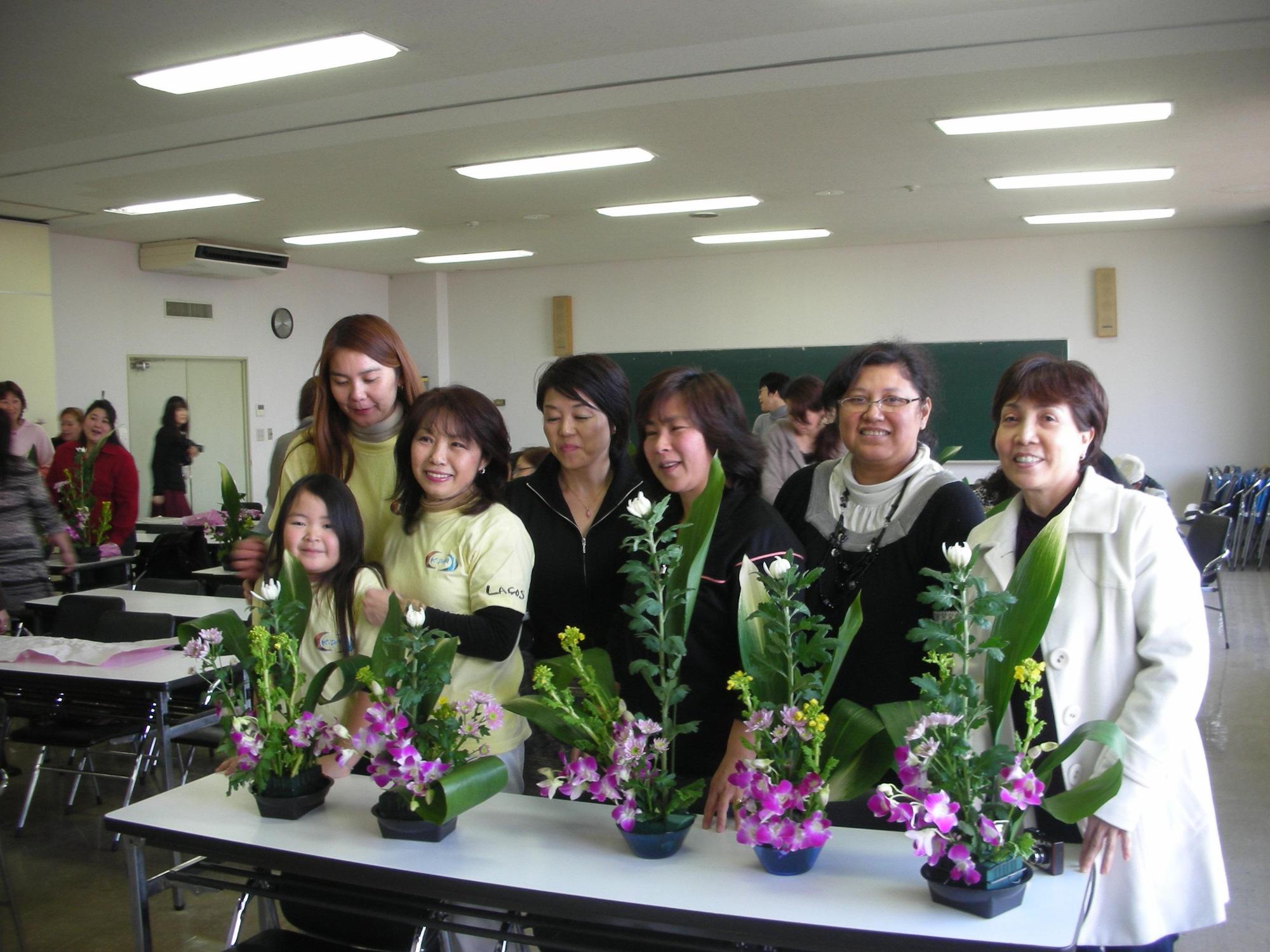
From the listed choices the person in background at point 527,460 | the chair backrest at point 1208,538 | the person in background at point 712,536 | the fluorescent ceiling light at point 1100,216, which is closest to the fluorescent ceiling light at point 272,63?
the person in background at point 527,460

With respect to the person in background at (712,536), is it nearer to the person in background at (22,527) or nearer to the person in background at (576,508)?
the person in background at (576,508)

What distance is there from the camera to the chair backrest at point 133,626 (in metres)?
4.07

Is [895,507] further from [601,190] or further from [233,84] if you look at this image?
[601,190]

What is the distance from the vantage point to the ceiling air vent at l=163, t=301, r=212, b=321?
10.5m

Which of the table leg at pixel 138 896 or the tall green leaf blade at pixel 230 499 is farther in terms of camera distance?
the tall green leaf blade at pixel 230 499

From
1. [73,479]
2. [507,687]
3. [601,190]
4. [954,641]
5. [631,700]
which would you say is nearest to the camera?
[954,641]

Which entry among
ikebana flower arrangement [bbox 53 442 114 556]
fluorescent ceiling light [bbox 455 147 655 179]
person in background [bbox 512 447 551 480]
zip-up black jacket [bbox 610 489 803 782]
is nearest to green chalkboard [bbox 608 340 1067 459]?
fluorescent ceiling light [bbox 455 147 655 179]

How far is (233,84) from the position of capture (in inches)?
206

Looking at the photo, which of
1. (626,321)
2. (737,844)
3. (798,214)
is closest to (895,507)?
(737,844)

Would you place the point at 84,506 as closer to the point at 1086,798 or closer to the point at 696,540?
the point at 696,540

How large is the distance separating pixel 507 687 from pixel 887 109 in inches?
183

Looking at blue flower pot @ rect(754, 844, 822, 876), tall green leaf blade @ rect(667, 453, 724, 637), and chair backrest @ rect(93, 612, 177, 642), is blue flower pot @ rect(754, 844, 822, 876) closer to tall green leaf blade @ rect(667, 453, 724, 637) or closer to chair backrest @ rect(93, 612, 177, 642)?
tall green leaf blade @ rect(667, 453, 724, 637)

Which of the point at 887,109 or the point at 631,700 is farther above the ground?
the point at 887,109

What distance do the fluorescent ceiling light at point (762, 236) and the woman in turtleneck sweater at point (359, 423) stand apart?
8.21 m
